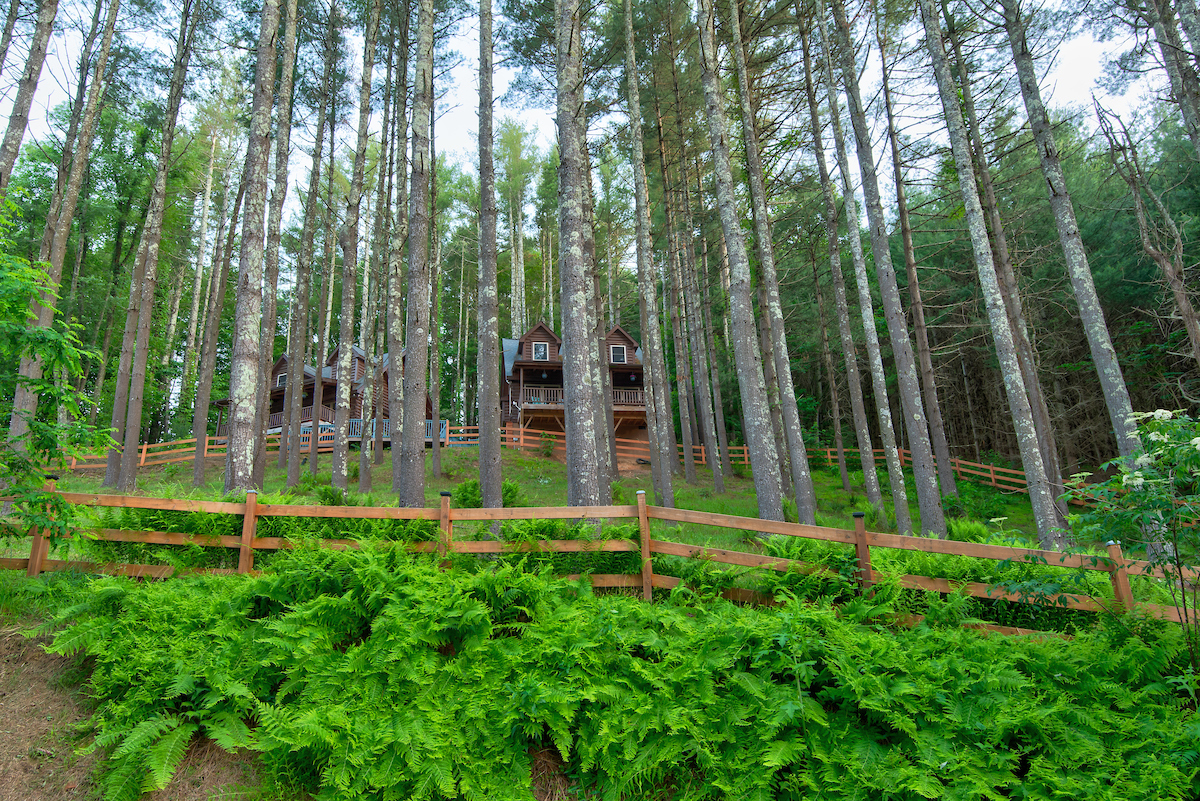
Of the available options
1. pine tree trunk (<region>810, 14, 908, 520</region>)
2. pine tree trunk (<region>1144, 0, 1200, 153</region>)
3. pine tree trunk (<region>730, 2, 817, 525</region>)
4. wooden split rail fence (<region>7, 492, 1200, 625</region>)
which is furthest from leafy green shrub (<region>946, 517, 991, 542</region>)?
pine tree trunk (<region>1144, 0, 1200, 153</region>)

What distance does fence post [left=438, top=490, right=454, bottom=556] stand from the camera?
15.2 ft

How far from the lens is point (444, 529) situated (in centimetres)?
472

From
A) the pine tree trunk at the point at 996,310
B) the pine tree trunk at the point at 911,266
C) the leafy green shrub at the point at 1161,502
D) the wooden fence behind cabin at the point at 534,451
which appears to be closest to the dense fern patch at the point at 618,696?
the leafy green shrub at the point at 1161,502

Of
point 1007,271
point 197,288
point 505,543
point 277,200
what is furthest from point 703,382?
point 197,288

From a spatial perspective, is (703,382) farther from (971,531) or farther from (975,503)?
(971,531)

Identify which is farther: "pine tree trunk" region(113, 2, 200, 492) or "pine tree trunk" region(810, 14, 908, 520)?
"pine tree trunk" region(113, 2, 200, 492)

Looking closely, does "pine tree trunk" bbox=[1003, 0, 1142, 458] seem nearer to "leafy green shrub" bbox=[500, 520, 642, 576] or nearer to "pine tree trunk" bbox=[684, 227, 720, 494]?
"leafy green shrub" bbox=[500, 520, 642, 576]

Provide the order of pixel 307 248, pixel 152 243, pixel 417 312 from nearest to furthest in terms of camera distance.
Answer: pixel 417 312, pixel 152 243, pixel 307 248

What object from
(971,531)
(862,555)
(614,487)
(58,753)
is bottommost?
(58,753)

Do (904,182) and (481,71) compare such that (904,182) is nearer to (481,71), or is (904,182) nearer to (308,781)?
(481,71)

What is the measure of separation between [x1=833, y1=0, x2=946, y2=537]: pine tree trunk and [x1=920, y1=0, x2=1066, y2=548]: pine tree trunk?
1487mm

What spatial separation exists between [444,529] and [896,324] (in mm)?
9074

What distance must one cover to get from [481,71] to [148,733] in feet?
31.6

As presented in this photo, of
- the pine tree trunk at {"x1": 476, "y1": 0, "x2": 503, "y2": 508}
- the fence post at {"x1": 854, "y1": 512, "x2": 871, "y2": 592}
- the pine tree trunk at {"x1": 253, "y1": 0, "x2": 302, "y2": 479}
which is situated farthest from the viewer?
the pine tree trunk at {"x1": 253, "y1": 0, "x2": 302, "y2": 479}
